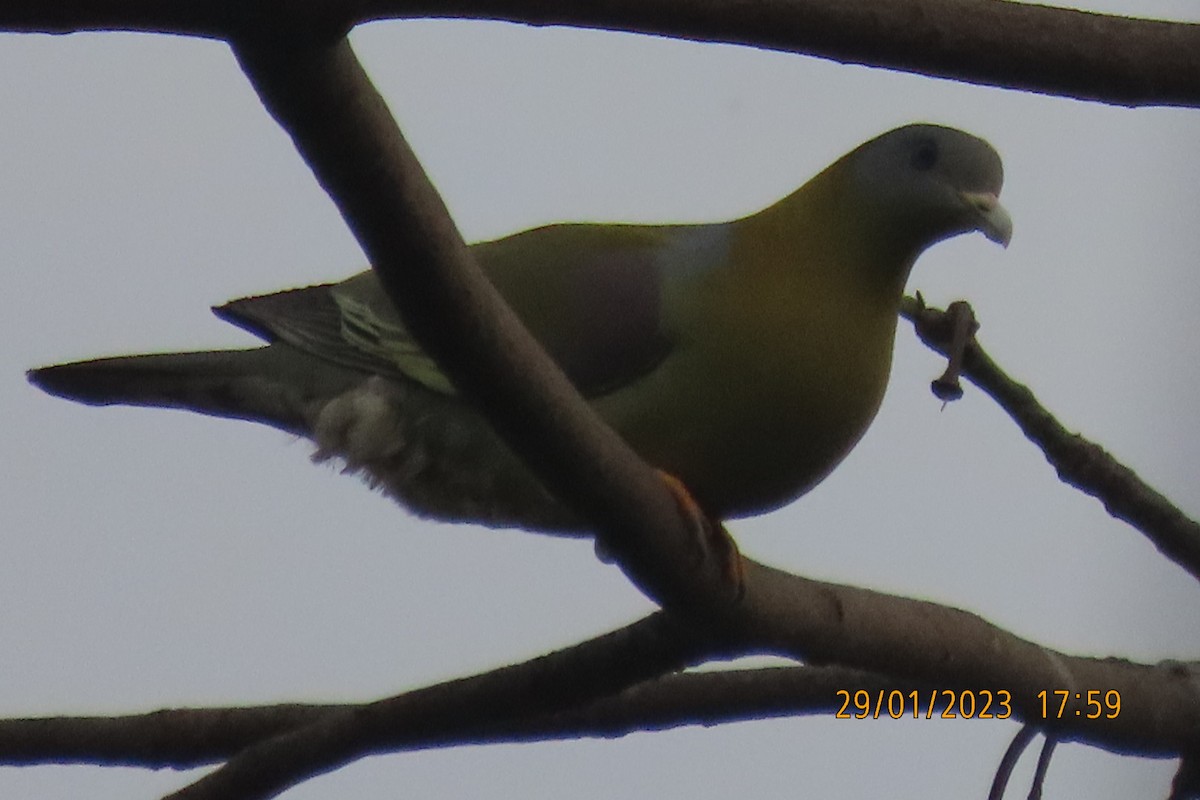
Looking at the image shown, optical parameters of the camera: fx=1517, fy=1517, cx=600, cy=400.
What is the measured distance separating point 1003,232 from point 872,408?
19 centimetres

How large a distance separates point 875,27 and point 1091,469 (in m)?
0.81

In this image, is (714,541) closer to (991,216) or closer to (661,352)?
(661,352)

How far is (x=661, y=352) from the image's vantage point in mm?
1289

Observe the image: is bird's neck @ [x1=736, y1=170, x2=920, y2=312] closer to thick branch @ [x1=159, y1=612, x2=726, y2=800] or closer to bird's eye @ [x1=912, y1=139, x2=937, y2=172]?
bird's eye @ [x1=912, y1=139, x2=937, y2=172]

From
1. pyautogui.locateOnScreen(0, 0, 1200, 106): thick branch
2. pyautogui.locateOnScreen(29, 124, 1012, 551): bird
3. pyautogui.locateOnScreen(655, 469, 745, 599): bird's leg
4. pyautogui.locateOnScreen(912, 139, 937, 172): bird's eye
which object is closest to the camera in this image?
pyautogui.locateOnScreen(0, 0, 1200, 106): thick branch

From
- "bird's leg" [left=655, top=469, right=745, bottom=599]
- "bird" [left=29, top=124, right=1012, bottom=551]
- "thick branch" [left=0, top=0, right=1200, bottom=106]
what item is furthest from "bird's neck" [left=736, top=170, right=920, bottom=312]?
"thick branch" [left=0, top=0, right=1200, bottom=106]

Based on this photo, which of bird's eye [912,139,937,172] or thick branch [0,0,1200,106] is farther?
bird's eye [912,139,937,172]

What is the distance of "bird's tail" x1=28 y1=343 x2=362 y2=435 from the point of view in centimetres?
140

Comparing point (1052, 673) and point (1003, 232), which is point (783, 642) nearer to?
point (1052, 673)

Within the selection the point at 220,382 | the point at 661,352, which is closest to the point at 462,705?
the point at 661,352

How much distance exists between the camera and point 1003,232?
4.33ft

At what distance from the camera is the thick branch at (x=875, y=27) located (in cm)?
61

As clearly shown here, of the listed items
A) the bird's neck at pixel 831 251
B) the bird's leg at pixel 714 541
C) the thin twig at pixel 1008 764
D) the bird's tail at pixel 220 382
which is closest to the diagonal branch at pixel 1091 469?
the bird's neck at pixel 831 251

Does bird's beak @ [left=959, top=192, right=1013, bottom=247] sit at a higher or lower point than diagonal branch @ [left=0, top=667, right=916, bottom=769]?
higher
